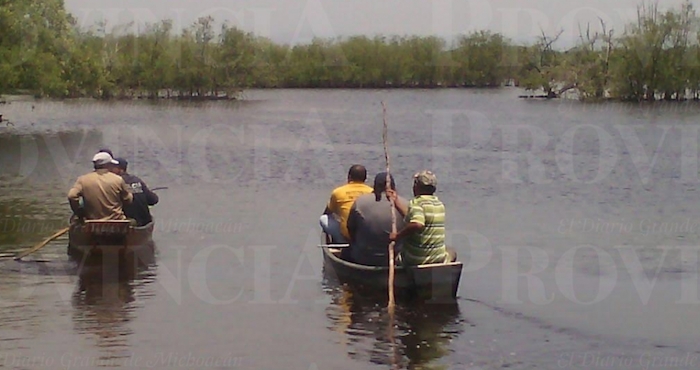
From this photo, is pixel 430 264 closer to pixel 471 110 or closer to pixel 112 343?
pixel 112 343

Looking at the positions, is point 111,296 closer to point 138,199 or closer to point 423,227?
point 138,199

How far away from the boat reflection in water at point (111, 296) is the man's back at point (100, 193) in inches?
31.1

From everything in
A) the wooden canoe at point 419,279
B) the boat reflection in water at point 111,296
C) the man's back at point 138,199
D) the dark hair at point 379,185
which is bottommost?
the boat reflection in water at point 111,296

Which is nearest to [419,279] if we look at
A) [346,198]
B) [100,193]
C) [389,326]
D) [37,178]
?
[389,326]

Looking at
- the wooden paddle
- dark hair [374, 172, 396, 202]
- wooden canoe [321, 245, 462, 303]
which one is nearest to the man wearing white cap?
the wooden paddle

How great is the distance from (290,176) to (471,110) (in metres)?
51.4

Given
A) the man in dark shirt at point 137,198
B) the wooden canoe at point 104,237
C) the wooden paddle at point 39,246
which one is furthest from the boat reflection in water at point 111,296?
the wooden paddle at point 39,246

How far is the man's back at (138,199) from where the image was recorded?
1769 cm

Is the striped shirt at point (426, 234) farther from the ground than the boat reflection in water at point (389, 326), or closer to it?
farther from the ground

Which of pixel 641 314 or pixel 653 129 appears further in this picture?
pixel 653 129

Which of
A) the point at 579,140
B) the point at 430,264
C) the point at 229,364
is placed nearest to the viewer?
the point at 229,364

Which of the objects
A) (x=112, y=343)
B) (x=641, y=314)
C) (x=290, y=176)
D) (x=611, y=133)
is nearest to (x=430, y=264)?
(x=641, y=314)

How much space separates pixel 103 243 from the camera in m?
16.9

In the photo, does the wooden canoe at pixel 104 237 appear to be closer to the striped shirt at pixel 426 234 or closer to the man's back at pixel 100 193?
the man's back at pixel 100 193
